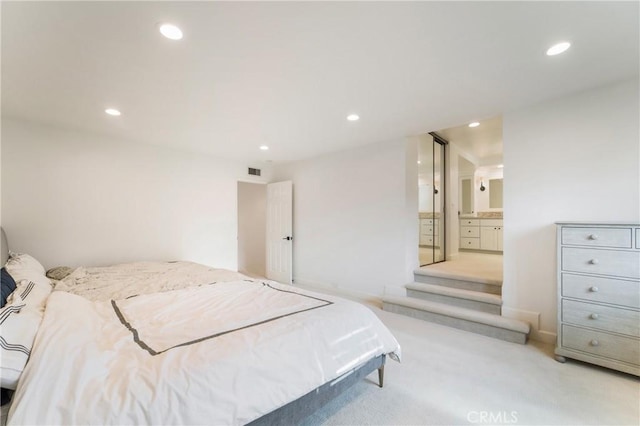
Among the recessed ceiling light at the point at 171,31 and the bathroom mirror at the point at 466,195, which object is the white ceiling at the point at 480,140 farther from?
the recessed ceiling light at the point at 171,31

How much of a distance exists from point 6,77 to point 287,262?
4.23 meters

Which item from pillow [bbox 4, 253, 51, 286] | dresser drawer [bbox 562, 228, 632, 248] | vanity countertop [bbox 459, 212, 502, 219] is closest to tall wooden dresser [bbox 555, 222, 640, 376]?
dresser drawer [bbox 562, 228, 632, 248]

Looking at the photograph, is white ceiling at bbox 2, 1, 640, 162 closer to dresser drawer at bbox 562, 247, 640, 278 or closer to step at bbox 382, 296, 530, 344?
dresser drawer at bbox 562, 247, 640, 278

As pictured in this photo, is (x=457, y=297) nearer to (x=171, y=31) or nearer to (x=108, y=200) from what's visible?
(x=171, y=31)

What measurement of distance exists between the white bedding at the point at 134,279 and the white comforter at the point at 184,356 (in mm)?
358

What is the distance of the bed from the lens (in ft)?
3.32

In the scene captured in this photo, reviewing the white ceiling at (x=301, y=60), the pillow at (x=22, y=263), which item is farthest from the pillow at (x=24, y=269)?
the white ceiling at (x=301, y=60)

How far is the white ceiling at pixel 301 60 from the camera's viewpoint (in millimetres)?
1569

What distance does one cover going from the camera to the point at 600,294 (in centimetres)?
221

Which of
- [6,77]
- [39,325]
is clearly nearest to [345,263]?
[39,325]

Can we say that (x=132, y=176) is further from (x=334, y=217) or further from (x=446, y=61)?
(x=446, y=61)

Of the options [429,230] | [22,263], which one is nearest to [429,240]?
[429,230]

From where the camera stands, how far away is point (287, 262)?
5.38 meters

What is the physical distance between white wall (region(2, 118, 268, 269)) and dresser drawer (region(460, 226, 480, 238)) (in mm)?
5759
